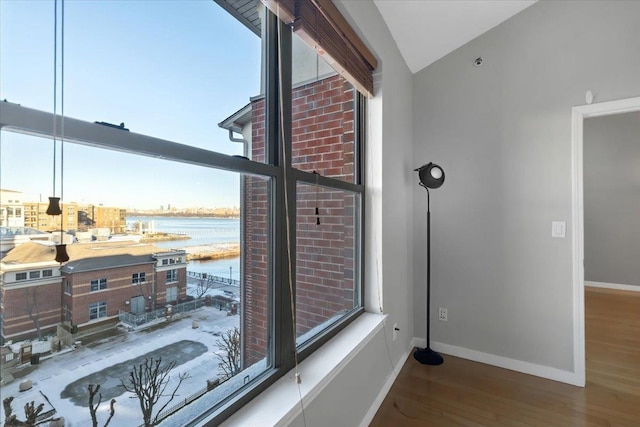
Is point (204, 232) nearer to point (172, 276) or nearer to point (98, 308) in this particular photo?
point (172, 276)

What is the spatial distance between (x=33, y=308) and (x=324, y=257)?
1.35 metres

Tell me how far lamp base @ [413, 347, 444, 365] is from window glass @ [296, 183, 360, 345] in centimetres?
106

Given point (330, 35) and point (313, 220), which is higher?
point (330, 35)

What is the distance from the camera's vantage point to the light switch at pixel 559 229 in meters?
2.32

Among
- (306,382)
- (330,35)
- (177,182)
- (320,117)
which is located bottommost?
(306,382)

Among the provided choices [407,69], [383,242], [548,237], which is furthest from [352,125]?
[548,237]

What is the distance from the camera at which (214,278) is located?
103cm

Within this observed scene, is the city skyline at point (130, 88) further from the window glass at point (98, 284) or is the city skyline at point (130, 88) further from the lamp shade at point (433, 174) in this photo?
the lamp shade at point (433, 174)

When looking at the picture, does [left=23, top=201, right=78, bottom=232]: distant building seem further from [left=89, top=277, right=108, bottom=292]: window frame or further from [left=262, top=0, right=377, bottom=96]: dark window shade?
[left=262, top=0, right=377, bottom=96]: dark window shade

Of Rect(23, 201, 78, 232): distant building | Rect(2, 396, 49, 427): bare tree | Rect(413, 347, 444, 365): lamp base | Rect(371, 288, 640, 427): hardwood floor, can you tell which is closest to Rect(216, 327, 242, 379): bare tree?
Rect(2, 396, 49, 427): bare tree

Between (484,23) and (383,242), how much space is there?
2.07 m

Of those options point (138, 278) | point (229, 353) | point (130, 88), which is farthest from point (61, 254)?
point (229, 353)

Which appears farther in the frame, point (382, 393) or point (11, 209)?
point (382, 393)

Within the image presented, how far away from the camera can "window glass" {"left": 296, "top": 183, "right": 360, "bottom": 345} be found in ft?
4.91
